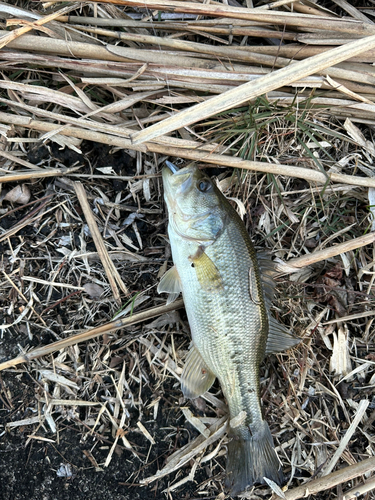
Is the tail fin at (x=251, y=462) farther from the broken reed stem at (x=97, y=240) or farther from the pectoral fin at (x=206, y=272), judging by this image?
the broken reed stem at (x=97, y=240)

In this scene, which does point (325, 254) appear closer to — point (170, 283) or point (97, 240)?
point (170, 283)

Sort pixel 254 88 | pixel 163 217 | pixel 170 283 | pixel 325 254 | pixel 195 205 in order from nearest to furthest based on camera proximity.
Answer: pixel 254 88 → pixel 195 205 → pixel 170 283 → pixel 325 254 → pixel 163 217

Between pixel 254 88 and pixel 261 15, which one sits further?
pixel 261 15

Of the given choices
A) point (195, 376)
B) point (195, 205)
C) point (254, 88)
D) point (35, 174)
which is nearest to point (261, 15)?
point (254, 88)

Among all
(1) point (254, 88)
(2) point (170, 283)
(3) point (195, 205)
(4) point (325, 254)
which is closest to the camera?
(1) point (254, 88)

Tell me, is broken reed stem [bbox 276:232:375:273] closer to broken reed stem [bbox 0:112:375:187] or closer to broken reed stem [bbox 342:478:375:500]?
broken reed stem [bbox 0:112:375:187]

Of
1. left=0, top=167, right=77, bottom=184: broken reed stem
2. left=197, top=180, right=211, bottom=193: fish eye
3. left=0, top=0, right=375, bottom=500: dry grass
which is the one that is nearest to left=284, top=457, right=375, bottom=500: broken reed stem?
left=0, top=0, right=375, bottom=500: dry grass

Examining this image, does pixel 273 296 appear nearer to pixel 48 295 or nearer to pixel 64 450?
pixel 48 295
